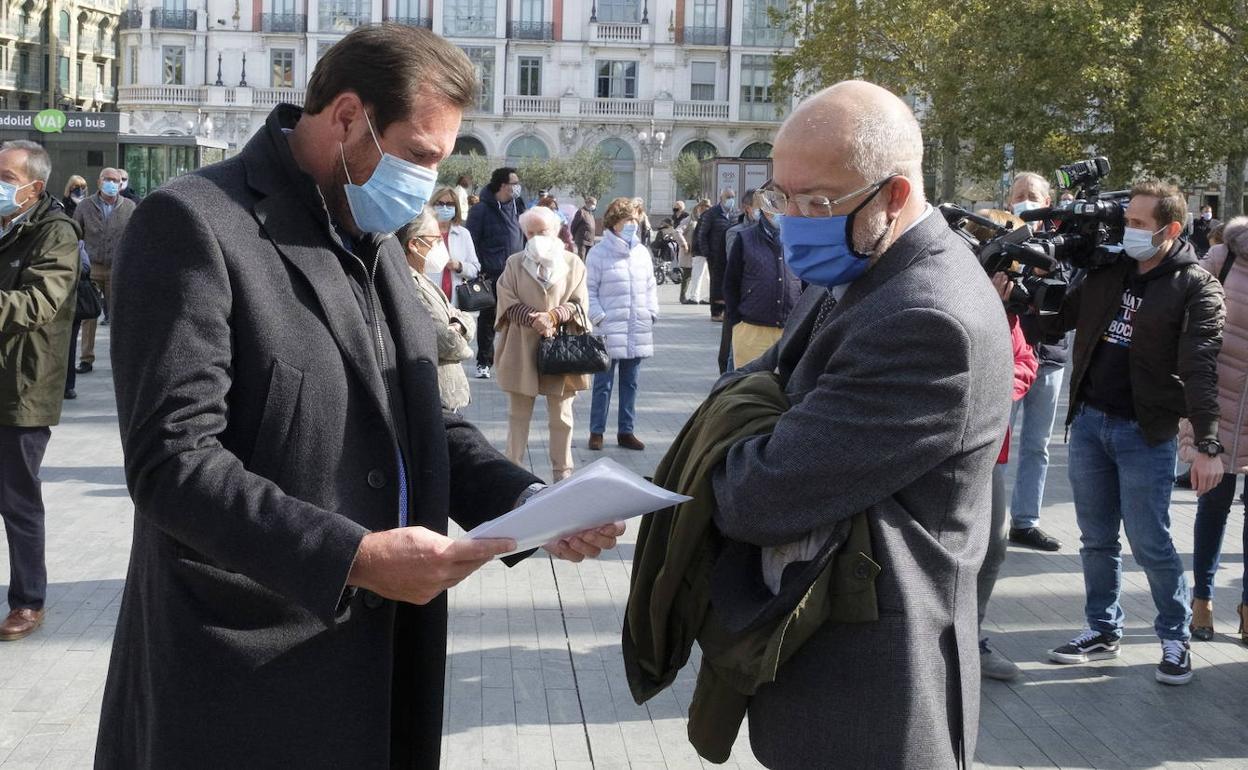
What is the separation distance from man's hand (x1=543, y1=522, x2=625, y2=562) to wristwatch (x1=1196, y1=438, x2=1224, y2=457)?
12.6 ft

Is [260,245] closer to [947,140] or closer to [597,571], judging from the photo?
[597,571]

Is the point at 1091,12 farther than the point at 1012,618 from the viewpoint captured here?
Yes

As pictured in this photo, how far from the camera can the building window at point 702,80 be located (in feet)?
229

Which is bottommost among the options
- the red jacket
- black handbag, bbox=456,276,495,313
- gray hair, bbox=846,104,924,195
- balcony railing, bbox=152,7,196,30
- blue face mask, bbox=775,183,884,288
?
black handbag, bbox=456,276,495,313

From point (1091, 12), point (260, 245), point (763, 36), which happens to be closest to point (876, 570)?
point (260, 245)

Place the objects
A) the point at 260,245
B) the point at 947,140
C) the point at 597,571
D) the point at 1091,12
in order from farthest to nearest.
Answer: the point at 947,140
the point at 1091,12
the point at 597,571
the point at 260,245

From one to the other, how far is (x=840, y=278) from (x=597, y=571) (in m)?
4.63

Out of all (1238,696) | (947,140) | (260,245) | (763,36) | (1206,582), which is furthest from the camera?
(763,36)

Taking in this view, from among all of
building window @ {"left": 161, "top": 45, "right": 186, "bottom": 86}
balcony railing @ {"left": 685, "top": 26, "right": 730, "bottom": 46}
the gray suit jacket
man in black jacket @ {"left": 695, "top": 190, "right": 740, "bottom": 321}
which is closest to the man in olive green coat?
the gray suit jacket

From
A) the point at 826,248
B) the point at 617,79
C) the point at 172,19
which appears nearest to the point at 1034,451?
A: the point at 826,248

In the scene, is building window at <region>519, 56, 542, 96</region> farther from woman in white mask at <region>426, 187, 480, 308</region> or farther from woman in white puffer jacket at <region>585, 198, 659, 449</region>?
woman in white puffer jacket at <region>585, 198, 659, 449</region>

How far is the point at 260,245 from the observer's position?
7.59 ft

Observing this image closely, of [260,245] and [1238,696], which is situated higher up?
[260,245]

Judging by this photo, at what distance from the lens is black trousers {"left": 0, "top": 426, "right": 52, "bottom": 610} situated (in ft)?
19.0
